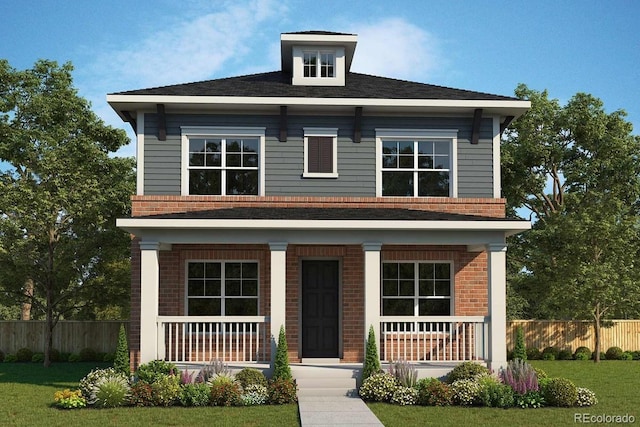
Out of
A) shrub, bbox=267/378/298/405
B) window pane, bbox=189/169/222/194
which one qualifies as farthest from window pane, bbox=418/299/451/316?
window pane, bbox=189/169/222/194

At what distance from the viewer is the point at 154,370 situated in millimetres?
15078

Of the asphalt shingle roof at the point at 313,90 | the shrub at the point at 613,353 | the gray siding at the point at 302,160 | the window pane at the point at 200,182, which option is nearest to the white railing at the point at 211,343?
the window pane at the point at 200,182

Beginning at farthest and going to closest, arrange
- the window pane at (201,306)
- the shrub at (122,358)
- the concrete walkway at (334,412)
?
→ the window pane at (201,306) < the shrub at (122,358) < the concrete walkway at (334,412)

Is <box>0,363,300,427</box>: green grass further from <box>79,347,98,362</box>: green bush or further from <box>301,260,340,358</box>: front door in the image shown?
<box>79,347,98,362</box>: green bush

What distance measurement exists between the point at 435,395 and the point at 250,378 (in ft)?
12.8

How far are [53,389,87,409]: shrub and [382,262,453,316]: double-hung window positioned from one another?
25.0 feet

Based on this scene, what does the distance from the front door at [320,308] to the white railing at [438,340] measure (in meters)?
1.34

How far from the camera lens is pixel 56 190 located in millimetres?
24281

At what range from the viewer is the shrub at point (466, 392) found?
14.2 m

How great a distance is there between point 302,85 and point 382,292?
6.22 meters

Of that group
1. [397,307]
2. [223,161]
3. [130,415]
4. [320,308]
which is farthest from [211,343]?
[397,307]

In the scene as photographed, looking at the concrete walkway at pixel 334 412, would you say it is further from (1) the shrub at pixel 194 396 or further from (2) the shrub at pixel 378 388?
(1) the shrub at pixel 194 396

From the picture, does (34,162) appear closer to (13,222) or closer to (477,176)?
(13,222)

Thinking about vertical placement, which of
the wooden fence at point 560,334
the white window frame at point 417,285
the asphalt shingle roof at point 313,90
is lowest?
the wooden fence at point 560,334
